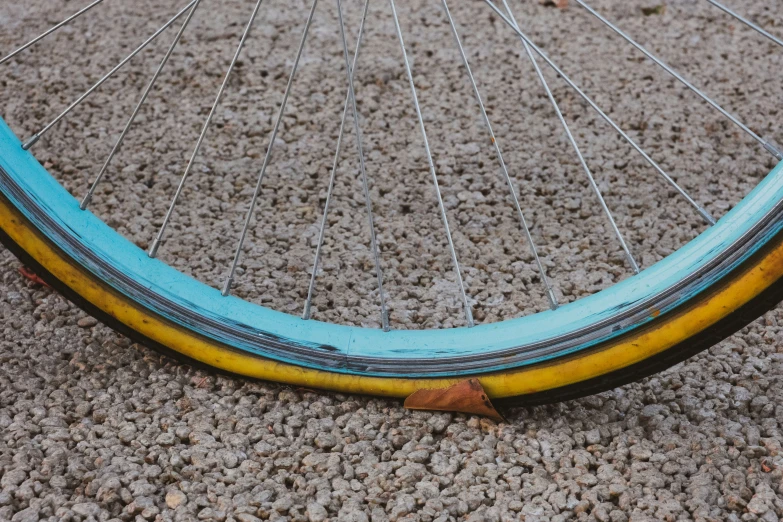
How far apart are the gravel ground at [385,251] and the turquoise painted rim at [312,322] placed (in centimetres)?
10

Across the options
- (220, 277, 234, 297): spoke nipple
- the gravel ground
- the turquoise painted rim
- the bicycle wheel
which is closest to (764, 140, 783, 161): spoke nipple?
the bicycle wheel

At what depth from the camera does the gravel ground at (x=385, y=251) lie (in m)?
1.35

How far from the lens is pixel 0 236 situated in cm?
151

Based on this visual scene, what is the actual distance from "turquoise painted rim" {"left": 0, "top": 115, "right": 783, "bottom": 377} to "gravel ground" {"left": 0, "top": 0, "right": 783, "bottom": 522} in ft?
0.34

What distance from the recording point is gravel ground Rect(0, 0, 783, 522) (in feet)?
4.42

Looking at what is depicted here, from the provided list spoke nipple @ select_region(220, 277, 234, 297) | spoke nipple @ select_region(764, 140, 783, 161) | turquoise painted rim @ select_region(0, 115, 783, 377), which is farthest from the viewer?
spoke nipple @ select_region(220, 277, 234, 297)

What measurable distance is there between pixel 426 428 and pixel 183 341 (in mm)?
450

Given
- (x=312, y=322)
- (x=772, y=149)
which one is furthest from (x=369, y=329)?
(x=772, y=149)

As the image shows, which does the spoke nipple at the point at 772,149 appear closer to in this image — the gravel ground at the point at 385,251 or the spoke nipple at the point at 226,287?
the gravel ground at the point at 385,251

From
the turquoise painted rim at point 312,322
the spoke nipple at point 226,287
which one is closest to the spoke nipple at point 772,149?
the turquoise painted rim at point 312,322

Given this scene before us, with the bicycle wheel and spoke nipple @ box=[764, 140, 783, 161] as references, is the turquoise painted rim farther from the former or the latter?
spoke nipple @ box=[764, 140, 783, 161]

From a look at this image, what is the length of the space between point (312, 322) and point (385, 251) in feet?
1.57

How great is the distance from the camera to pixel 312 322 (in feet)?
5.05

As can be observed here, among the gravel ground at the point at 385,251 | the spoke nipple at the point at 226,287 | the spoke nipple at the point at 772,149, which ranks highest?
the spoke nipple at the point at 772,149
